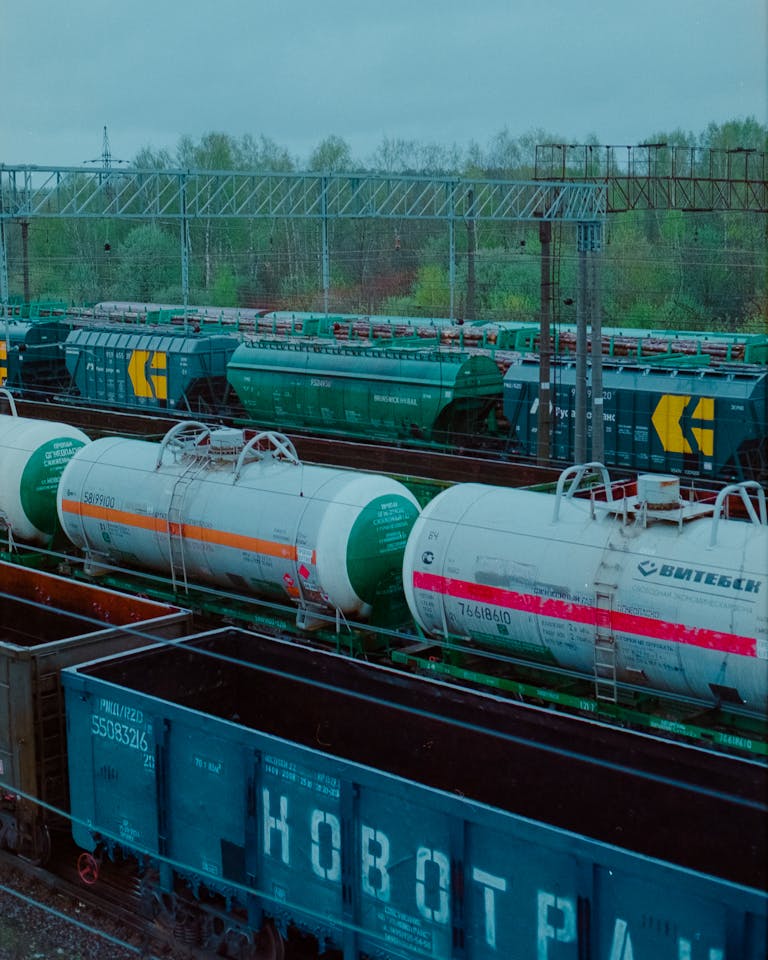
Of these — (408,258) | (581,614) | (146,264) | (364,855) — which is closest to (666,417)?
(581,614)

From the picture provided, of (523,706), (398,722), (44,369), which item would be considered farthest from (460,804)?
(44,369)

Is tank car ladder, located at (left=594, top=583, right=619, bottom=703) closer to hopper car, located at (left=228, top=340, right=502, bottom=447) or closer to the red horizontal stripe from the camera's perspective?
the red horizontal stripe

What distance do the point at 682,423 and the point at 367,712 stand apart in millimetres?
15267

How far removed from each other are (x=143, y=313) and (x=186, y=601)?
3068cm

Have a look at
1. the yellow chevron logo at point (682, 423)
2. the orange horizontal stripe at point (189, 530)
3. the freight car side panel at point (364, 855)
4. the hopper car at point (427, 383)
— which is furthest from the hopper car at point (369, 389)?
the freight car side panel at point (364, 855)

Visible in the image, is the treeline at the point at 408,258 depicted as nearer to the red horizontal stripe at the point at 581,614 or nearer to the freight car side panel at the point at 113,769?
the red horizontal stripe at the point at 581,614

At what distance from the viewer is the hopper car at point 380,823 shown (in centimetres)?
687

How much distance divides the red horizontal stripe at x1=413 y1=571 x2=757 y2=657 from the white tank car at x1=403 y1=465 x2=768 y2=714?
11mm

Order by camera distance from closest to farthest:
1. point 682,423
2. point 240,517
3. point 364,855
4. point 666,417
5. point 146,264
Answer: point 364,855 < point 240,517 < point 682,423 < point 666,417 < point 146,264

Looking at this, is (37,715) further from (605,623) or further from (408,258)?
(408,258)

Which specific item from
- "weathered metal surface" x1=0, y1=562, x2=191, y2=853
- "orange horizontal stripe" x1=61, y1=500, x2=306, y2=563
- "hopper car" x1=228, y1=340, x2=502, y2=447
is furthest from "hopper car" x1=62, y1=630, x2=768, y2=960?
"hopper car" x1=228, y1=340, x2=502, y2=447

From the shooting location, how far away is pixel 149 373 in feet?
113

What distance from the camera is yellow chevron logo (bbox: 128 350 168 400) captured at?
3391 centimetres

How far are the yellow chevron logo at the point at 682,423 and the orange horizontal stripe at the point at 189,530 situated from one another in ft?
39.8
